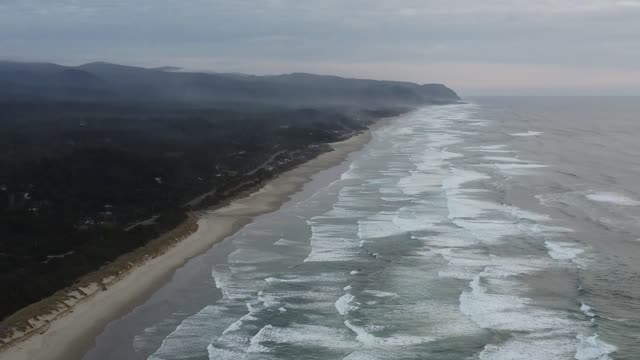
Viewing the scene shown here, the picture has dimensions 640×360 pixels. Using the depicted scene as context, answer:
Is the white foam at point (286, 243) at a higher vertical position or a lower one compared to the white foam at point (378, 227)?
lower

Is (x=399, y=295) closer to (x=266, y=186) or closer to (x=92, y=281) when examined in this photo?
(x=92, y=281)

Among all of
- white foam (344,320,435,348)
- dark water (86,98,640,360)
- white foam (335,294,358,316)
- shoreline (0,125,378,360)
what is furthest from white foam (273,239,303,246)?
white foam (344,320,435,348)

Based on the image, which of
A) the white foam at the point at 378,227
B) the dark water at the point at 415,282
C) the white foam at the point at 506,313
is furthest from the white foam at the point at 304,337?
the white foam at the point at 378,227

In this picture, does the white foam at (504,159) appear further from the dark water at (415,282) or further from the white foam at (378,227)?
the white foam at (378,227)

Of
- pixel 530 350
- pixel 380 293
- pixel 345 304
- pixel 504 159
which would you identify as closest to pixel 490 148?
pixel 504 159

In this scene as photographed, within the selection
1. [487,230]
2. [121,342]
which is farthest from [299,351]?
[487,230]

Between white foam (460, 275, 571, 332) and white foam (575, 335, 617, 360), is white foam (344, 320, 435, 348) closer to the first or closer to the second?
white foam (460, 275, 571, 332)
